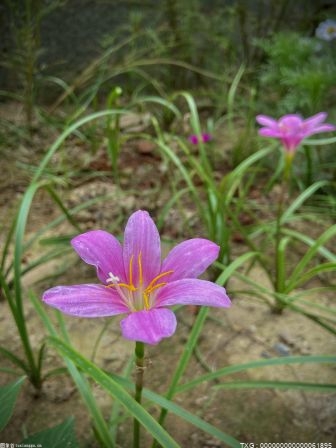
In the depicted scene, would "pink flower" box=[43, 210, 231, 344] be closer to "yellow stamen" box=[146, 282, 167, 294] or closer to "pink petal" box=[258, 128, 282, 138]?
"yellow stamen" box=[146, 282, 167, 294]

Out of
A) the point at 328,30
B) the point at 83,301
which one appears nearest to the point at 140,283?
the point at 83,301

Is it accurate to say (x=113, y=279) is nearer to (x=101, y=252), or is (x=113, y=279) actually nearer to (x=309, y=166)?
(x=101, y=252)

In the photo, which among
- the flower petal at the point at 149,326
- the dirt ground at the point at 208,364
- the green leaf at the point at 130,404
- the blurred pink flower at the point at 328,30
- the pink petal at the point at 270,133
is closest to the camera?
the flower petal at the point at 149,326

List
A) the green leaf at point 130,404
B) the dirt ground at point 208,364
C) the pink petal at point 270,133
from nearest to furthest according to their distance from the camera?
the green leaf at point 130,404
the dirt ground at point 208,364
the pink petal at point 270,133

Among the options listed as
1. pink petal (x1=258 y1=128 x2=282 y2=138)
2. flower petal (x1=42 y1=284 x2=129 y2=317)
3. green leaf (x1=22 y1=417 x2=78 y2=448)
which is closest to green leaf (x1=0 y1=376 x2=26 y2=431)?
green leaf (x1=22 y1=417 x2=78 y2=448)

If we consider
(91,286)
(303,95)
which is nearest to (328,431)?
(91,286)

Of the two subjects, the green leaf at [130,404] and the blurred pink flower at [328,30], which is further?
the blurred pink flower at [328,30]

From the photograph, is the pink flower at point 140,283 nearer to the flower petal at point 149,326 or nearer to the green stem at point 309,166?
the flower petal at point 149,326

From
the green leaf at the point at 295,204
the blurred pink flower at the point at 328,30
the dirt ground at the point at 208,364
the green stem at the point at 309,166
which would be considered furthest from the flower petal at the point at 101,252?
the blurred pink flower at the point at 328,30
